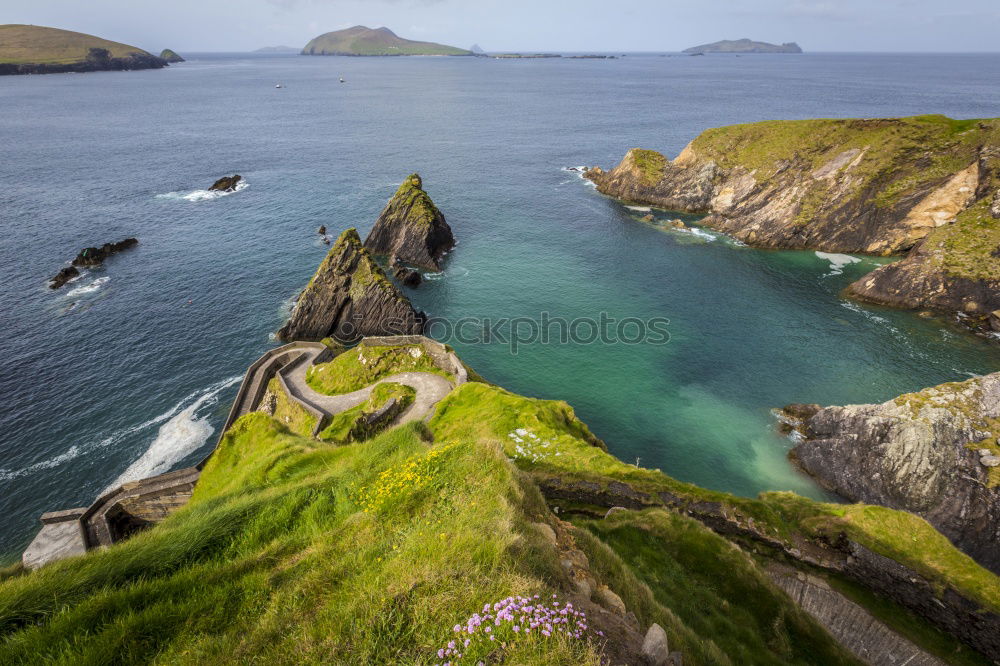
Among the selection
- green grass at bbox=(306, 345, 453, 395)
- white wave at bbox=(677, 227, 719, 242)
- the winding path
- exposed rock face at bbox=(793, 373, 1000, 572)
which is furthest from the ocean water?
the winding path

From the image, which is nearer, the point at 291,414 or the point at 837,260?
the point at 291,414

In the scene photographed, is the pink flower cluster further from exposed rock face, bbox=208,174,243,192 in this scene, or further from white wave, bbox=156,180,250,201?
exposed rock face, bbox=208,174,243,192

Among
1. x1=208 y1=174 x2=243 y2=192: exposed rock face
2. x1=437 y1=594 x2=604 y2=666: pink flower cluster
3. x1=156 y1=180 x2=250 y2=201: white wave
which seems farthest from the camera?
x1=208 y1=174 x2=243 y2=192: exposed rock face

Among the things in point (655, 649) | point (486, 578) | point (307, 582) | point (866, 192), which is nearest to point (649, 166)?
point (866, 192)

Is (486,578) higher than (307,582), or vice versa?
(486,578)

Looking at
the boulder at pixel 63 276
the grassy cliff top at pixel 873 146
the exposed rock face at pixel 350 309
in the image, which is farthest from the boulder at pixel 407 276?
the grassy cliff top at pixel 873 146

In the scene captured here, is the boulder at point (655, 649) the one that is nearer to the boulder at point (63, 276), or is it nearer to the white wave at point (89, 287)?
the white wave at point (89, 287)

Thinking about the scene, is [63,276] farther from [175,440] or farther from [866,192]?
[866,192]
